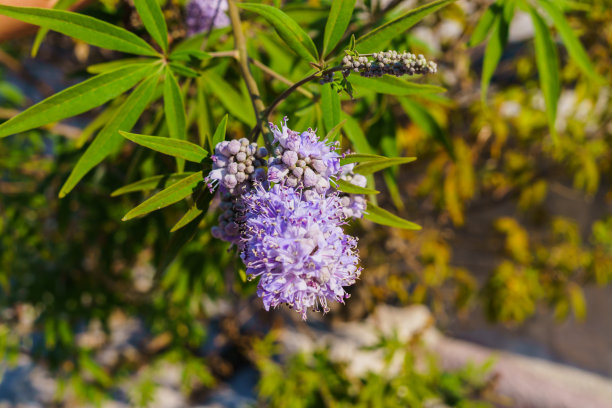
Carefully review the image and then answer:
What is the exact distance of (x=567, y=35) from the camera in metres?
1.41

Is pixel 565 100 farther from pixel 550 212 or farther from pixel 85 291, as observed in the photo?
pixel 85 291

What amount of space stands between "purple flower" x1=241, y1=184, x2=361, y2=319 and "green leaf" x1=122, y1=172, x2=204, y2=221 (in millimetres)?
127

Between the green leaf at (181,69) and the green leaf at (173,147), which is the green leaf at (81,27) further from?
the green leaf at (173,147)

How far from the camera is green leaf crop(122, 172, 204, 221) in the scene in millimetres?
845

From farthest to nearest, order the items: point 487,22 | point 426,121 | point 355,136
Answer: point 426,121 < point 487,22 < point 355,136

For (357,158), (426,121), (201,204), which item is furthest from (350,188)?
(426,121)

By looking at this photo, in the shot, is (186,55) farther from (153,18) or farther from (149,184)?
(149,184)

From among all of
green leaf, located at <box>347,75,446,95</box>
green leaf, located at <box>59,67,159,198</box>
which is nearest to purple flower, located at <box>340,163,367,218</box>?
green leaf, located at <box>347,75,446,95</box>

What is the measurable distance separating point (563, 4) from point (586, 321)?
14.6 feet

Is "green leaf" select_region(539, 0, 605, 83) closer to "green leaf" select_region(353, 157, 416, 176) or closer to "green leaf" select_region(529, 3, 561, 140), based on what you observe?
"green leaf" select_region(529, 3, 561, 140)

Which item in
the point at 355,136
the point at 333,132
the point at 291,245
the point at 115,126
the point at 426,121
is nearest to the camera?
the point at 291,245

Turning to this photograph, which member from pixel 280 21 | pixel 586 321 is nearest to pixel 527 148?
pixel 586 321

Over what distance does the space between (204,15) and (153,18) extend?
41cm

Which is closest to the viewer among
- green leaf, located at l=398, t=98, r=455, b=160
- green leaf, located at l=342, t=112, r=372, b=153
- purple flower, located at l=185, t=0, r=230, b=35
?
green leaf, located at l=342, t=112, r=372, b=153
